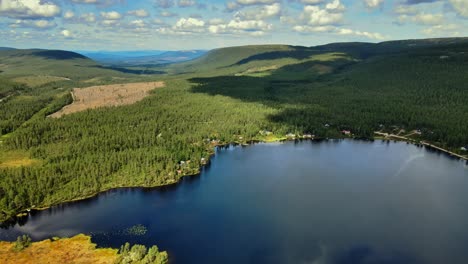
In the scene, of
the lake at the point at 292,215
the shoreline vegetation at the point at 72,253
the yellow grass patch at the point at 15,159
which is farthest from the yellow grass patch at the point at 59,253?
the yellow grass patch at the point at 15,159

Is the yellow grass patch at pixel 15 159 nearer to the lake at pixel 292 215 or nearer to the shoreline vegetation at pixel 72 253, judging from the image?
the lake at pixel 292 215

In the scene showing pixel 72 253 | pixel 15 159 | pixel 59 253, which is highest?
pixel 15 159

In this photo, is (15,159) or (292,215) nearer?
(292,215)

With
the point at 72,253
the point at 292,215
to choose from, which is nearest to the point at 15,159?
the point at 72,253

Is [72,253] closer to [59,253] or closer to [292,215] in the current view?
[59,253]

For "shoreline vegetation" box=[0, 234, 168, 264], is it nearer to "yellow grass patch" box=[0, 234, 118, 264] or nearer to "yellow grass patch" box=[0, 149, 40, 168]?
"yellow grass patch" box=[0, 234, 118, 264]

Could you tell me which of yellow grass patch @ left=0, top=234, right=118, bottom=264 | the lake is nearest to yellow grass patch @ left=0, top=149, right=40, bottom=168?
the lake

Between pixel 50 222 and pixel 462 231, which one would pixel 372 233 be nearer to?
pixel 462 231
